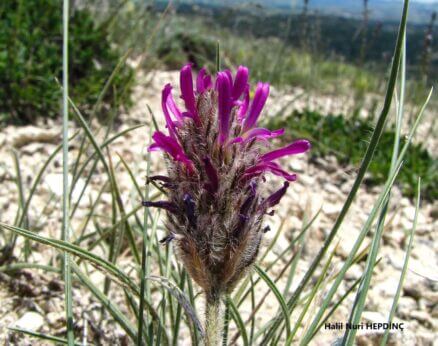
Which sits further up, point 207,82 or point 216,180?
point 207,82

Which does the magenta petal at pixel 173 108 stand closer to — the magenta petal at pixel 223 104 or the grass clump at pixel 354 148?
the magenta petal at pixel 223 104

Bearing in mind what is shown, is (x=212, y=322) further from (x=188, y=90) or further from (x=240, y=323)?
(x=188, y=90)

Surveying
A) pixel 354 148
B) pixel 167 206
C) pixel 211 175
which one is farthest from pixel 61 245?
pixel 354 148

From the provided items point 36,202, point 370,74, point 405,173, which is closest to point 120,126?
point 36,202

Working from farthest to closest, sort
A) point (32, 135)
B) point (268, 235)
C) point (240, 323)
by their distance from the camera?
point (32, 135), point (268, 235), point (240, 323)


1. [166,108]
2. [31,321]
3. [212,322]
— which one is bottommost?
[212,322]

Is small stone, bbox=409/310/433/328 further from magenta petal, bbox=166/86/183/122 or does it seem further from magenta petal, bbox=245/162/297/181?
magenta petal, bbox=166/86/183/122

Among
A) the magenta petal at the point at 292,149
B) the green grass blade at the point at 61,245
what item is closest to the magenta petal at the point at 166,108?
the magenta petal at the point at 292,149

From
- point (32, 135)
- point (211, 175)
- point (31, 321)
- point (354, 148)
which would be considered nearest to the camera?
point (211, 175)
